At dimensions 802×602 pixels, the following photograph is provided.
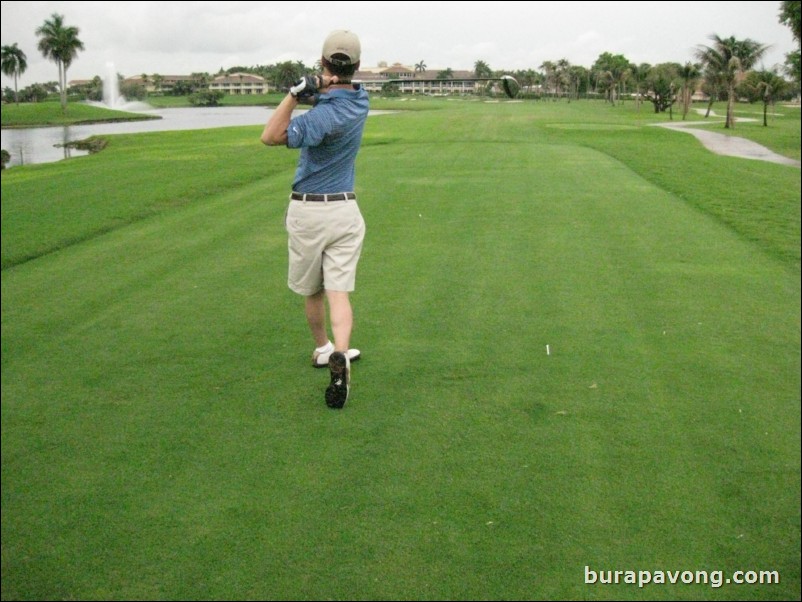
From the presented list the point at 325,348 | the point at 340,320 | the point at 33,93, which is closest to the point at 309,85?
the point at 340,320

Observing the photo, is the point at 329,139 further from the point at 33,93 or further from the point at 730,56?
the point at 33,93

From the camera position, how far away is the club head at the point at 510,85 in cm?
625

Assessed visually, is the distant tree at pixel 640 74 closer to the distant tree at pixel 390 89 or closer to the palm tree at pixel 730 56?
the palm tree at pixel 730 56

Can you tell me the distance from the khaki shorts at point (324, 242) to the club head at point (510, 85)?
79.1 inches

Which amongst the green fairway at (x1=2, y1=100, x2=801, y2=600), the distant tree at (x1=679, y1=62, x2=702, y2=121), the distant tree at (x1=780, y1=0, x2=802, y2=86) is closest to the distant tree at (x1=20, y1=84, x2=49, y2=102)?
the distant tree at (x1=679, y1=62, x2=702, y2=121)

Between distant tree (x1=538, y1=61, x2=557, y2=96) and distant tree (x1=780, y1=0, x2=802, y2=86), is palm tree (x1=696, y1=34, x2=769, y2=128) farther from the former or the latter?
distant tree (x1=538, y1=61, x2=557, y2=96)

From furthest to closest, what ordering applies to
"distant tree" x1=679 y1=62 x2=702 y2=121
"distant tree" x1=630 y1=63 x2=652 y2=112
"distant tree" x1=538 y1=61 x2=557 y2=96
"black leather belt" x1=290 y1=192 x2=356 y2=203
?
"distant tree" x1=538 y1=61 x2=557 y2=96 → "distant tree" x1=630 y1=63 x2=652 y2=112 → "distant tree" x1=679 y1=62 x2=702 y2=121 → "black leather belt" x1=290 y1=192 x2=356 y2=203

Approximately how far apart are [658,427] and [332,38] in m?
2.89

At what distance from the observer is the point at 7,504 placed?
3.60 metres

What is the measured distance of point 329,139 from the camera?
15.2ft

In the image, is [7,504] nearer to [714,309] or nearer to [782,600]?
[782,600]

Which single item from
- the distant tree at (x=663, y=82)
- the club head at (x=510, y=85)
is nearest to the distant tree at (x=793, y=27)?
the club head at (x=510, y=85)

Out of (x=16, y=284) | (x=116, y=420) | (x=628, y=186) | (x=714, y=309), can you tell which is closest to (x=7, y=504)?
(x=116, y=420)
